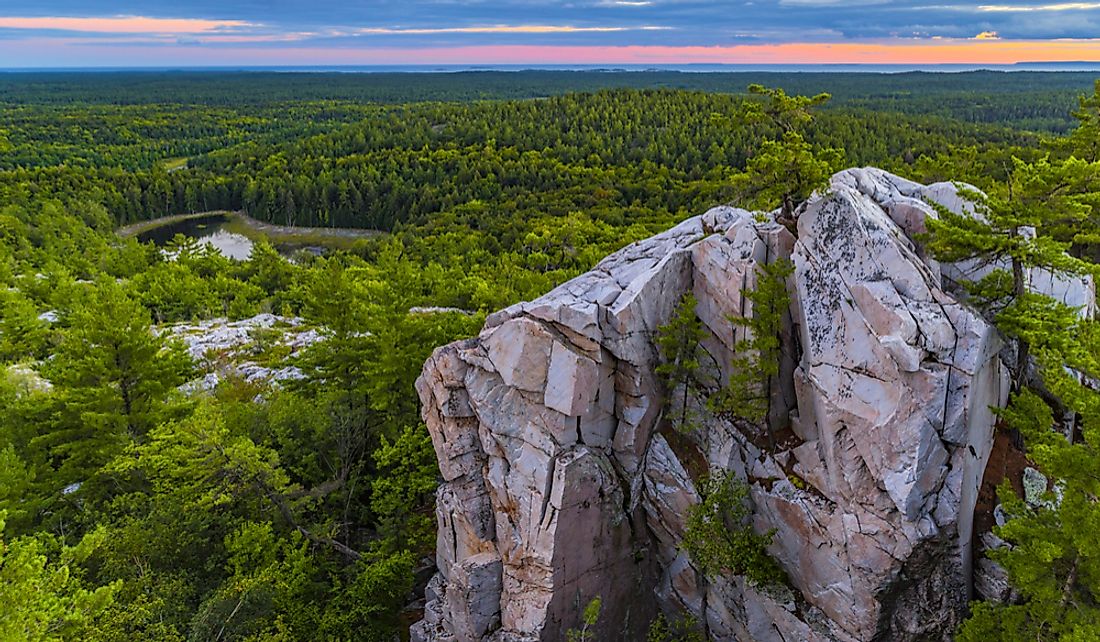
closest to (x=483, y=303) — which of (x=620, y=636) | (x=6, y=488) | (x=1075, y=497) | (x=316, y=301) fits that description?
(x=316, y=301)

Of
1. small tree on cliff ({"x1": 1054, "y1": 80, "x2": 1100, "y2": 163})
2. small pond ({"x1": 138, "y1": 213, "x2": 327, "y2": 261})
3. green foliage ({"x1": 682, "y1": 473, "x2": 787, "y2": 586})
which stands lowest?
small pond ({"x1": 138, "y1": 213, "x2": 327, "y2": 261})

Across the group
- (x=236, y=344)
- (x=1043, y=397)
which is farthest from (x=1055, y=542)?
(x=236, y=344)

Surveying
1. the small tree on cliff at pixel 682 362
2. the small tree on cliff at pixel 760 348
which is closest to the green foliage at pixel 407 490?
the small tree on cliff at pixel 682 362

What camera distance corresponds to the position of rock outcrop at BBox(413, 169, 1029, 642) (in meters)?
14.6

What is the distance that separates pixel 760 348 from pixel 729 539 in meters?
5.13

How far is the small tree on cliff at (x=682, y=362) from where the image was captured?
1727 centimetres

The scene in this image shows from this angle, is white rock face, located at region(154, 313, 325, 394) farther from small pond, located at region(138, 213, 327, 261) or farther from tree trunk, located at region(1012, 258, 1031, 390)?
small pond, located at region(138, 213, 327, 261)

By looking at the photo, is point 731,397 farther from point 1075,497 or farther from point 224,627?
point 224,627

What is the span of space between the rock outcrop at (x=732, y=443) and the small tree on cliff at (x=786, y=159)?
643 millimetres

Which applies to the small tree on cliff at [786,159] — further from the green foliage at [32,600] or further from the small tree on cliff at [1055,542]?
the green foliage at [32,600]

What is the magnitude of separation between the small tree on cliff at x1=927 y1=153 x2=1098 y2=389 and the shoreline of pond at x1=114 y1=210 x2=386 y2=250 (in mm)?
95293

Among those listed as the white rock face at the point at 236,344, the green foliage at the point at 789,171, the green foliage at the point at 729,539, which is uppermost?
the green foliage at the point at 789,171

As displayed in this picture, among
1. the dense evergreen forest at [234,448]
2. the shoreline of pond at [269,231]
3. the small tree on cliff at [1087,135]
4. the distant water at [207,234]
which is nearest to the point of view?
the dense evergreen forest at [234,448]

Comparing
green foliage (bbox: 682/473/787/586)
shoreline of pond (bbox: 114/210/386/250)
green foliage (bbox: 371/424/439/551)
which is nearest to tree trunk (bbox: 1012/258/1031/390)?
green foliage (bbox: 682/473/787/586)
